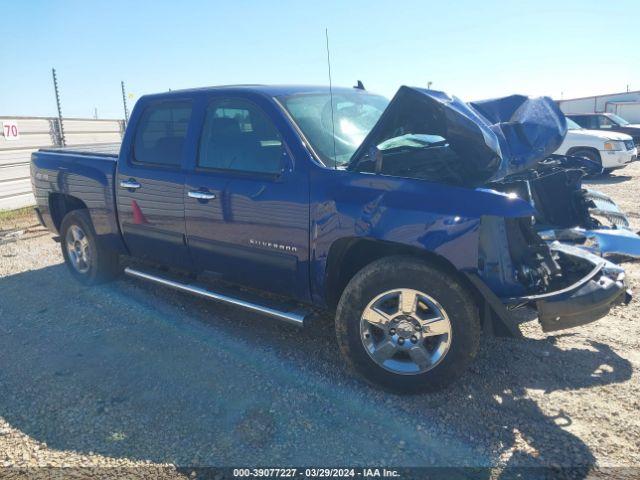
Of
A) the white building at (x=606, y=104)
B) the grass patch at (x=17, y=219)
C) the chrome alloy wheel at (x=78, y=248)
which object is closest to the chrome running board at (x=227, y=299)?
the chrome alloy wheel at (x=78, y=248)

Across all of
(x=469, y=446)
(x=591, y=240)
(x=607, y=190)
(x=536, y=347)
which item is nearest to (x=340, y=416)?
(x=469, y=446)

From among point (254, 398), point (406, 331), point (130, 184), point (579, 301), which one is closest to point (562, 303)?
point (579, 301)

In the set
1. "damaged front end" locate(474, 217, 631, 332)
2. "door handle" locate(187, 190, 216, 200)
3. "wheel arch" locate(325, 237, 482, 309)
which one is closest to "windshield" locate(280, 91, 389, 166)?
"wheel arch" locate(325, 237, 482, 309)

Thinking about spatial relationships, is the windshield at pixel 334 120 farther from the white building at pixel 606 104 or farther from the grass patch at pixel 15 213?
the white building at pixel 606 104

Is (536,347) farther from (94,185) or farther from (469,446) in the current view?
(94,185)

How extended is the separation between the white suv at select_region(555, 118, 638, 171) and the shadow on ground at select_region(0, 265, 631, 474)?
10.4 m

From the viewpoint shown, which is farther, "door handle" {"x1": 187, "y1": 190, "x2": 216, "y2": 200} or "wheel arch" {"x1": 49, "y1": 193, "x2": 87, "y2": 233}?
"wheel arch" {"x1": 49, "y1": 193, "x2": 87, "y2": 233}

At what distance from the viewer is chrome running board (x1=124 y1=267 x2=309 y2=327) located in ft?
10.8

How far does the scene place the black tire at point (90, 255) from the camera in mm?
4918

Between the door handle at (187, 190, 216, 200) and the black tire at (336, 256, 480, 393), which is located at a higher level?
the door handle at (187, 190, 216, 200)

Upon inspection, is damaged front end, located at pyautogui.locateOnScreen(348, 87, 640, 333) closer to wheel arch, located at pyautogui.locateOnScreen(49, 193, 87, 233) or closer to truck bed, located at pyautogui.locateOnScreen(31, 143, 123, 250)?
truck bed, located at pyautogui.locateOnScreen(31, 143, 123, 250)

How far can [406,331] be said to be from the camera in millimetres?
2986

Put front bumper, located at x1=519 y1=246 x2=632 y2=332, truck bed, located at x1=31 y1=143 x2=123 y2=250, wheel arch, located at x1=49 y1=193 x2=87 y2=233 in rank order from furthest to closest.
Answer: wheel arch, located at x1=49 y1=193 x2=87 y2=233 < truck bed, located at x1=31 y1=143 x2=123 y2=250 < front bumper, located at x1=519 y1=246 x2=632 y2=332

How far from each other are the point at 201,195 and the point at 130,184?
957mm
